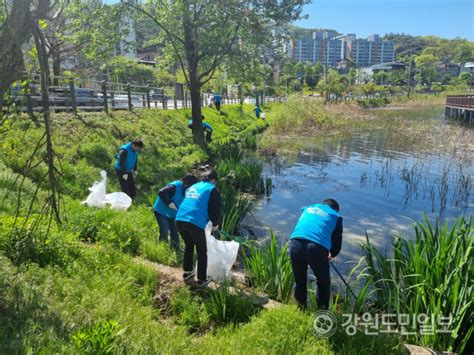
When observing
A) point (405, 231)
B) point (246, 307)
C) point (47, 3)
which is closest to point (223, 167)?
point (405, 231)

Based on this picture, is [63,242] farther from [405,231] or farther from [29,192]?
[405,231]

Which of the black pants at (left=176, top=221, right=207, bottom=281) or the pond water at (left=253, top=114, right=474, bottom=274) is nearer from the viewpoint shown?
the black pants at (left=176, top=221, right=207, bottom=281)

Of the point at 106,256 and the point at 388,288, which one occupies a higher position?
the point at 106,256

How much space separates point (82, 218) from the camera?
6.12 m

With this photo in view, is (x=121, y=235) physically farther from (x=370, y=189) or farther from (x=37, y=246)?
(x=370, y=189)

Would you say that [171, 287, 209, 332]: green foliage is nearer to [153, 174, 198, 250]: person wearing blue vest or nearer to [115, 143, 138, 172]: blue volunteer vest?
[153, 174, 198, 250]: person wearing blue vest

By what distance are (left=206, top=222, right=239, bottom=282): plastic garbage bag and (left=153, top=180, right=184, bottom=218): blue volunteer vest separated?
3.49ft

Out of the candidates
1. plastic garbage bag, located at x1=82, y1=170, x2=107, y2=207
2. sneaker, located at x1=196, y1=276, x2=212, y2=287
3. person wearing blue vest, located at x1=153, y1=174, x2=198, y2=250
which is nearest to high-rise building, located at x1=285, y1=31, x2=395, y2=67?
A: plastic garbage bag, located at x1=82, y1=170, x2=107, y2=207

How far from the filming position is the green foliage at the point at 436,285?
3953 mm

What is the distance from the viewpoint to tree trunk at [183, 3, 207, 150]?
15.9m

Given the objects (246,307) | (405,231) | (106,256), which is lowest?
(405,231)

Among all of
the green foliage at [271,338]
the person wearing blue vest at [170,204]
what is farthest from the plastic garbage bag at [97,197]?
the green foliage at [271,338]

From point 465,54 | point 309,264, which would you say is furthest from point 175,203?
point 465,54

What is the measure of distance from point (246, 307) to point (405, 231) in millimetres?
5711
